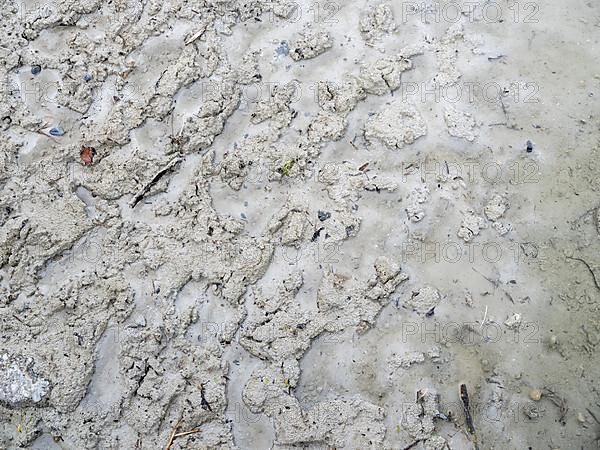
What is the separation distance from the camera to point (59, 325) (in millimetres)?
3029

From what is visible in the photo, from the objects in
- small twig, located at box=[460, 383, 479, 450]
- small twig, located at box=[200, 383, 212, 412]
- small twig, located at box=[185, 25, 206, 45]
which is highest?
small twig, located at box=[185, 25, 206, 45]

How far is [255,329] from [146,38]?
1632 mm

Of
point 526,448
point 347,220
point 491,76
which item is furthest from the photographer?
point 491,76

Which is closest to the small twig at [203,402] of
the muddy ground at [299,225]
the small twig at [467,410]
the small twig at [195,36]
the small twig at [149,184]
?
the muddy ground at [299,225]

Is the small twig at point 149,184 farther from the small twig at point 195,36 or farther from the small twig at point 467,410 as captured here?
the small twig at point 467,410

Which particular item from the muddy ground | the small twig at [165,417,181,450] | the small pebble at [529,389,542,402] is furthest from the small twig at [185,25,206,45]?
the small pebble at [529,389,542,402]

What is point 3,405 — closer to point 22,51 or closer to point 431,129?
point 22,51

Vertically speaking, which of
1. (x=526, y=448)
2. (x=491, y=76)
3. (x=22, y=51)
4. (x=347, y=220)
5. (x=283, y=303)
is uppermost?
(x=22, y=51)

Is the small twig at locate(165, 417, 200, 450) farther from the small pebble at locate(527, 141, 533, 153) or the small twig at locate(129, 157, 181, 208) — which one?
the small pebble at locate(527, 141, 533, 153)

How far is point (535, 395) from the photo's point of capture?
2.88m

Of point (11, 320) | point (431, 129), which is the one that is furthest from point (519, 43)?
point (11, 320)

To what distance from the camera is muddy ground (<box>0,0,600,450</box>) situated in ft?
9.58

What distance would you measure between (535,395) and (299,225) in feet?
4.18

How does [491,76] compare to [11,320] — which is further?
[491,76]
